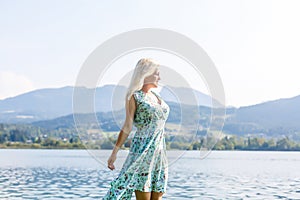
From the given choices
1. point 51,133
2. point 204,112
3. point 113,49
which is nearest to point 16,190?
point 204,112

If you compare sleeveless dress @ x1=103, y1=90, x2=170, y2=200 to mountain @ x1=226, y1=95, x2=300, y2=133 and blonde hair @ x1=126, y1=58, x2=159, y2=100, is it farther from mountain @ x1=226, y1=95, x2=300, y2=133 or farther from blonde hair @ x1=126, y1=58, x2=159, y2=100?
mountain @ x1=226, y1=95, x2=300, y2=133

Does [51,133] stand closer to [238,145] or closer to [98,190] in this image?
[238,145]

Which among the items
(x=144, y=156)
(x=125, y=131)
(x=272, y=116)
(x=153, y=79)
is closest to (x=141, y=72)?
(x=153, y=79)

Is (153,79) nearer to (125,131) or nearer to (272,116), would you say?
(125,131)

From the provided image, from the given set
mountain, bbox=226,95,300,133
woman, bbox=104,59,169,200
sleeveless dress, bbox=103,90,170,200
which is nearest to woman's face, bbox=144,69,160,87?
woman, bbox=104,59,169,200

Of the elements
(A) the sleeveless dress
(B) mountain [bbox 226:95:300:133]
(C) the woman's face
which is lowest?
(A) the sleeveless dress

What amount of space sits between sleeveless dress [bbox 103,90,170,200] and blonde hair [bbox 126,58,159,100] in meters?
0.05

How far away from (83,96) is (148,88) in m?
0.88

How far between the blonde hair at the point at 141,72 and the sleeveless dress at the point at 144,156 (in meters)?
0.05

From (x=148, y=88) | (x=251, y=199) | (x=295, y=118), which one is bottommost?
(x=251, y=199)

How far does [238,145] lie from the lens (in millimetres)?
89500

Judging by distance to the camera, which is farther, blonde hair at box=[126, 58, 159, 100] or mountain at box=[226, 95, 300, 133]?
mountain at box=[226, 95, 300, 133]

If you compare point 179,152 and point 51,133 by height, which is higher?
point 51,133

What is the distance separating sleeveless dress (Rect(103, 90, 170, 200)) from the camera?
190 inches
